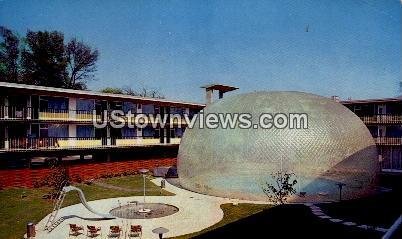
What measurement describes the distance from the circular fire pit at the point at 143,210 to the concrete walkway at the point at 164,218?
0.57m

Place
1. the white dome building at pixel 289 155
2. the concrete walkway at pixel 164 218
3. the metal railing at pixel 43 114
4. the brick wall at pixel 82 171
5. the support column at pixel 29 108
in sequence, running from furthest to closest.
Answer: the support column at pixel 29 108, the metal railing at pixel 43 114, the brick wall at pixel 82 171, the white dome building at pixel 289 155, the concrete walkway at pixel 164 218

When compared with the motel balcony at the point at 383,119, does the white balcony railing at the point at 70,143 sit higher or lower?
lower

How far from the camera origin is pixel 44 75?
6009cm

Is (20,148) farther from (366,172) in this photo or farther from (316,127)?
(366,172)

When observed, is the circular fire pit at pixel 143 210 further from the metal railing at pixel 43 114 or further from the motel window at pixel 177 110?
the motel window at pixel 177 110

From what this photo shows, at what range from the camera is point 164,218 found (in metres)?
21.5

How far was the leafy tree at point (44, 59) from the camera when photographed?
58781 mm

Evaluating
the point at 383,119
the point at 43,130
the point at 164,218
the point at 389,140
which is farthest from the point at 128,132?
the point at 389,140

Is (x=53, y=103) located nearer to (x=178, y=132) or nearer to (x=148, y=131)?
(x=148, y=131)

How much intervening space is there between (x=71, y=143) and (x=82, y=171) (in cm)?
300

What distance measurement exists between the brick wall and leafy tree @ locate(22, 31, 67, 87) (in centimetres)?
2800

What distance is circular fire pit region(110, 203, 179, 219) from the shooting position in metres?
22.5

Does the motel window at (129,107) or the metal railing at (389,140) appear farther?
the metal railing at (389,140)

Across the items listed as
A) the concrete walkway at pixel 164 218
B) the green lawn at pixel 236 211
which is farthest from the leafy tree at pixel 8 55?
the green lawn at pixel 236 211
